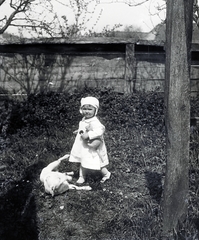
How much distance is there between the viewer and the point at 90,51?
10.3 m

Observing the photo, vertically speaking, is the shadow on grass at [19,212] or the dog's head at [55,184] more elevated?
the dog's head at [55,184]

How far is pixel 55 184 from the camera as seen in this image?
512 centimetres

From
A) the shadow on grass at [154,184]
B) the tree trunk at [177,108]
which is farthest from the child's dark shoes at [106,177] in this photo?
the tree trunk at [177,108]

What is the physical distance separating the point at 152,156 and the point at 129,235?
2.81 metres

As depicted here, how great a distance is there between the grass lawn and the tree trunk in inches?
9.3

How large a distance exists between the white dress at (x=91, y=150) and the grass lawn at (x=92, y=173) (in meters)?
0.31

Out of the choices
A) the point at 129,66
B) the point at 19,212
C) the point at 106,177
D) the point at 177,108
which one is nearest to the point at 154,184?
the point at 106,177

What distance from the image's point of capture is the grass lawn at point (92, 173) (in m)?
4.40

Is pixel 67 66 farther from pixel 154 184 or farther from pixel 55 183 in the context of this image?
pixel 55 183

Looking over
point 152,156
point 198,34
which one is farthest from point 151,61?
point 198,34

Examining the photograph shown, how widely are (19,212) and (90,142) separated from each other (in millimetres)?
1344

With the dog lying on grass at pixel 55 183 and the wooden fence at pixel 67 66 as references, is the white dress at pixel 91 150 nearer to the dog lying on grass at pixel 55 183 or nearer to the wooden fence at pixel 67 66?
the dog lying on grass at pixel 55 183

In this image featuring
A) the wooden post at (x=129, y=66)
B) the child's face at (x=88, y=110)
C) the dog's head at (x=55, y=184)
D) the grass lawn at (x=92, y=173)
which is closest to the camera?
the grass lawn at (x=92, y=173)

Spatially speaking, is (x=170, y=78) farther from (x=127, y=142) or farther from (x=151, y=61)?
(x=151, y=61)
